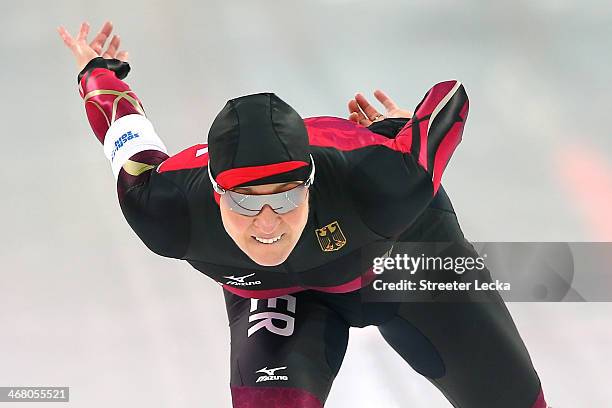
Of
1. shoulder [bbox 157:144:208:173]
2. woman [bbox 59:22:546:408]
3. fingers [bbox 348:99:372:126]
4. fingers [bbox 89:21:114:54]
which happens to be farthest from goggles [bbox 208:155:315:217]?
fingers [bbox 89:21:114:54]

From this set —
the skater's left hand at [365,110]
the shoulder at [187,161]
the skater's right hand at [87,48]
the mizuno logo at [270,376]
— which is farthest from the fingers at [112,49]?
the mizuno logo at [270,376]

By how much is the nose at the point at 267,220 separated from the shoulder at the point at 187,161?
0.37m

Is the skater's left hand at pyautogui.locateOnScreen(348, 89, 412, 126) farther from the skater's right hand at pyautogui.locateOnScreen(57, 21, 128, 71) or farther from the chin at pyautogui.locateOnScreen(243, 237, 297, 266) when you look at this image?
the chin at pyautogui.locateOnScreen(243, 237, 297, 266)

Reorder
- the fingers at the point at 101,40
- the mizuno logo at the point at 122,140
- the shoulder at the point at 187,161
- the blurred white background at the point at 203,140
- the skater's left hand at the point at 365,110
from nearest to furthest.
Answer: the shoulder at the point at 187,161 < the mizuno logo at the point at 122,140 < the fingers at the point at 101,40 < the skater's left hand at the point at 365,110 < the blurred white background at the point at 203,140

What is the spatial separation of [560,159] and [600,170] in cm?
18

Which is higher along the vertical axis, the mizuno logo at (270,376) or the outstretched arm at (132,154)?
the outstretched arm at (132,154)

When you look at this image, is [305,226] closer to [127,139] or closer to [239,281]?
[239,281]

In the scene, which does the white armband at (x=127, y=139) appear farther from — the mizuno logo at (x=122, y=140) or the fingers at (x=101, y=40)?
the fingers at (x=101, y=40)

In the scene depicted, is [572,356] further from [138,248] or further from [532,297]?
[138,248]

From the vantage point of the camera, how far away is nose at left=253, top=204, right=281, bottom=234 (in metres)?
2.09

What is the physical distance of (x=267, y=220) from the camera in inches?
82.4

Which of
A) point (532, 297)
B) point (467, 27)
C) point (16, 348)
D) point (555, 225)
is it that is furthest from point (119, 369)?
point (467, 27)

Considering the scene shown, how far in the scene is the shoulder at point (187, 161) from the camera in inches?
94.7

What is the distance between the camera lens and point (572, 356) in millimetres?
3305
